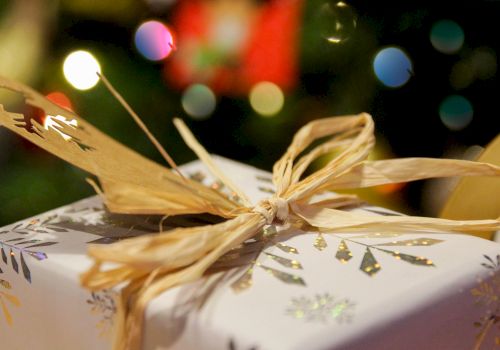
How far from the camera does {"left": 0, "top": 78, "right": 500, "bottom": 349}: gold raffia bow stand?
2.19 feet

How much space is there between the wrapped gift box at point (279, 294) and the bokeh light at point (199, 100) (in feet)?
1.55

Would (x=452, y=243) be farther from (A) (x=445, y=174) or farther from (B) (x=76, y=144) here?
(B) (x=76, y=144)

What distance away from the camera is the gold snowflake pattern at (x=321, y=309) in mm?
628

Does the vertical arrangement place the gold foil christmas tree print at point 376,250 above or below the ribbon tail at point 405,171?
below

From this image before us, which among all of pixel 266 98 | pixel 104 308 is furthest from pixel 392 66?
pixel 104 308

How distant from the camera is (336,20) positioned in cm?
111

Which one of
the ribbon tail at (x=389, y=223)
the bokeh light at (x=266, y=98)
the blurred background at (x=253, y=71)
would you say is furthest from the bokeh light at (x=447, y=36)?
the ribbon tail at (x=389, y=223)

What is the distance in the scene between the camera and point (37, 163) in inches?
47.1

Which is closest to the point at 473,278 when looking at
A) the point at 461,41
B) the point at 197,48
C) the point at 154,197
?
the point at 154,197

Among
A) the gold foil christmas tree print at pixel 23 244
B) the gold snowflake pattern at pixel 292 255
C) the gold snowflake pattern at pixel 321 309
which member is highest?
the gold snowflake pattern at pixel 292 255

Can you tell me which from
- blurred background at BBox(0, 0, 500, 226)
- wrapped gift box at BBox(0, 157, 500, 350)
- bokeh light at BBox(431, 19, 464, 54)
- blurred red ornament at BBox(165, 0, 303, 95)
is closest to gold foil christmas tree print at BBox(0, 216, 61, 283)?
wrapped gift box at BBox(0, 157, 500, 350)

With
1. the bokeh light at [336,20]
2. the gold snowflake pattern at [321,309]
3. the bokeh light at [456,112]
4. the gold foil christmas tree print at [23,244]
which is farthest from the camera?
the bokeh light at [456,112]

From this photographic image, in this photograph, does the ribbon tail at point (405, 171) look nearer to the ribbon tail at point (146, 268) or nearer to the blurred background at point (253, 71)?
the ribbon tail at point (146, 268)

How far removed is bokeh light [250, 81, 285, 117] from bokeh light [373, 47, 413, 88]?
0.15 meters
